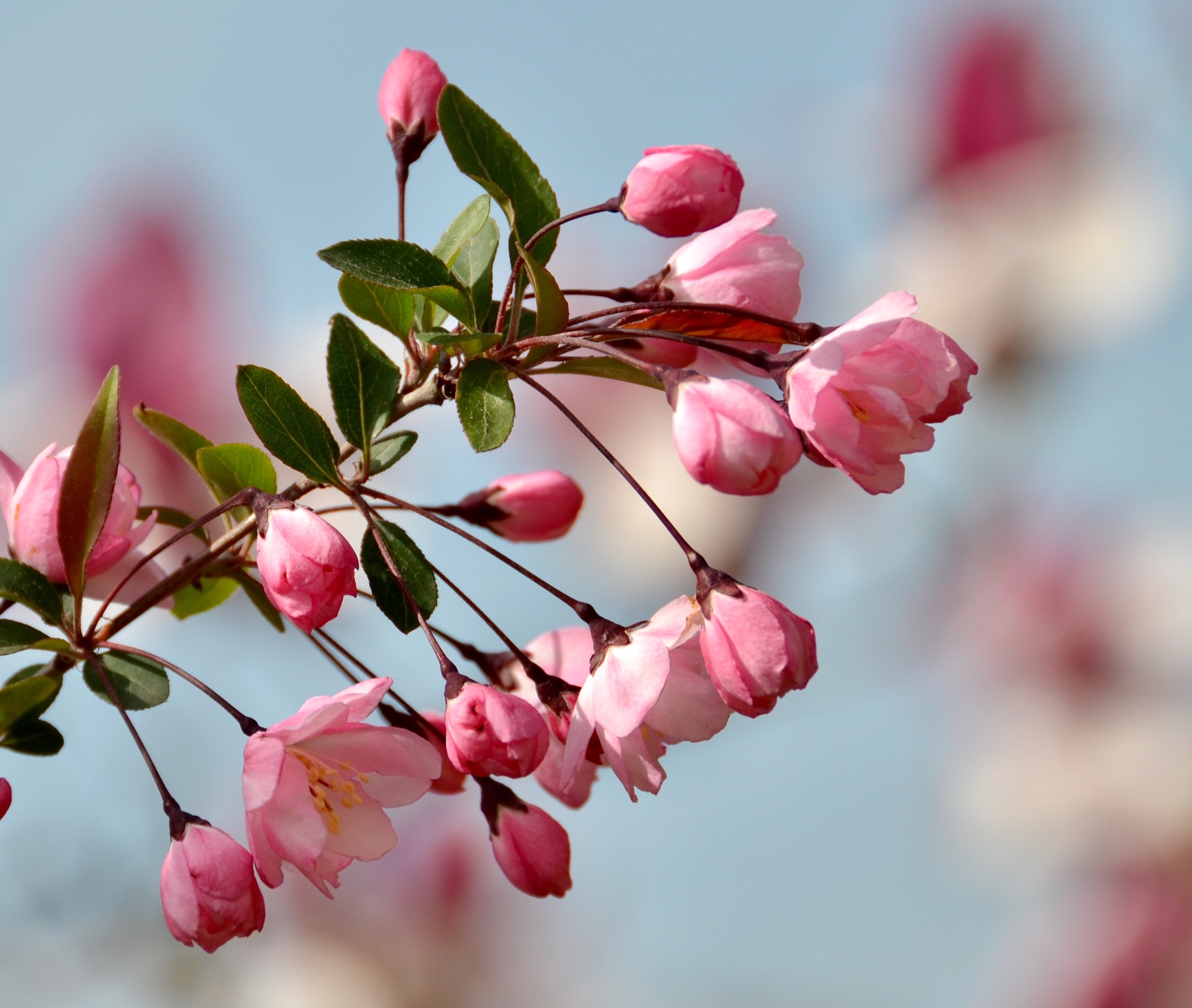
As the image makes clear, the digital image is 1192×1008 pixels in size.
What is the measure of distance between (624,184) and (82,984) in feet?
6.67

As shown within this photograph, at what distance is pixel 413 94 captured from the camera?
0.81m

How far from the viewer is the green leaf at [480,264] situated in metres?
0.71

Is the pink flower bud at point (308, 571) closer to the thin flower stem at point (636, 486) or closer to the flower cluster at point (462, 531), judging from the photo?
the flower cluster at point (462, 531)

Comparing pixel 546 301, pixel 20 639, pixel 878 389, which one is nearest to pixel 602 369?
pixel 546 301

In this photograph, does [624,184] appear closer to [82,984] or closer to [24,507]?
[24,507]

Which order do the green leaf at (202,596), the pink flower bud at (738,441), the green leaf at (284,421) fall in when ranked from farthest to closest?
1. the green leaf at (202,596)
2. the green leaf at (284,421)
3. the pink flower bud at (738,441)

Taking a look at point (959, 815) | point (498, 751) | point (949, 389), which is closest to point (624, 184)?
point (949, 389)

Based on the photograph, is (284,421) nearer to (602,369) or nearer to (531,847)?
(602,369)

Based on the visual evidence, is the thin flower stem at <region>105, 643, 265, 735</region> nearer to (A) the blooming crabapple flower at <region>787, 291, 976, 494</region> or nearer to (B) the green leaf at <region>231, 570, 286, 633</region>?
(B) the green leaf at <region>231, 570, 286, 633</region>

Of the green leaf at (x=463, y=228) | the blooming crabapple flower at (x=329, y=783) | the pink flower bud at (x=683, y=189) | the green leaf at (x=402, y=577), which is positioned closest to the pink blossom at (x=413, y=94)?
the green leaf at (x=463, y=228)

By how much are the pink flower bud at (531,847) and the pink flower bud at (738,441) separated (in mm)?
271

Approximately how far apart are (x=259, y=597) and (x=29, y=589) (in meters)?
0.15

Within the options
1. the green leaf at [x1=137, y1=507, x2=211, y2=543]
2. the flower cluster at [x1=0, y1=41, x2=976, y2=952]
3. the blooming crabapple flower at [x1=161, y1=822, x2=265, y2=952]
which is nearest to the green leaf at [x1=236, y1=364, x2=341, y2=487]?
the flower cluster at [x1=0, y1=41, x2=976, y2=952]

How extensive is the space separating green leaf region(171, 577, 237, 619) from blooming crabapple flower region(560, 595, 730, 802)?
283mm
